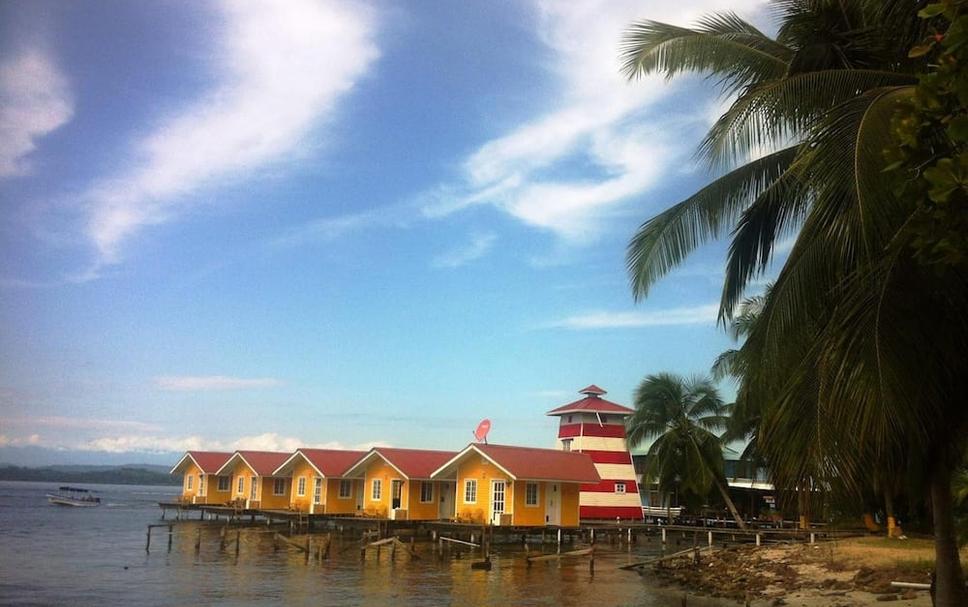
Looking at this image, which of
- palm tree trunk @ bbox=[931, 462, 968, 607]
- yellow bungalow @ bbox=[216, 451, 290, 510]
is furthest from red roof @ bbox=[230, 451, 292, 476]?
palm tree trunk @ bbox=[931, 462, 968, 607]

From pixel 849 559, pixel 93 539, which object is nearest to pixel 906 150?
pixel 849 559

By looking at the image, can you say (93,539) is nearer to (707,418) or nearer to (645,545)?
(645,545)

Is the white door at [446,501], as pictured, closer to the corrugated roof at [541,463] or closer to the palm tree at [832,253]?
the corrugated roof at [541,463]

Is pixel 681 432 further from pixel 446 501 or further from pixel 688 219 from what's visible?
pixel 688 219

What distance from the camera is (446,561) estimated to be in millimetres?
30797

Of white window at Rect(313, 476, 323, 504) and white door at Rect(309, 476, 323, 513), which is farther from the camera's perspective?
white window at Rect(313, 476, 323, 504)

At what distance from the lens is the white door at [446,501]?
1553 inches

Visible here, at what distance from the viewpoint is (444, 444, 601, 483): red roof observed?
34906mm

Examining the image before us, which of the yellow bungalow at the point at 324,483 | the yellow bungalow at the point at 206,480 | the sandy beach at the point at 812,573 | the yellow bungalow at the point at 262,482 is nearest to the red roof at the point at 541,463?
the sandy beach at the point at 812,573

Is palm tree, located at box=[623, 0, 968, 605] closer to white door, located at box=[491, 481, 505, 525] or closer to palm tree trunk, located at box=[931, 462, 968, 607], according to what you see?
palm tree trunk, located at box=[931, 462, 968, 607]

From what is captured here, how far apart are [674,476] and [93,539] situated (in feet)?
95.5

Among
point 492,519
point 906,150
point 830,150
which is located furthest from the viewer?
point 492,519

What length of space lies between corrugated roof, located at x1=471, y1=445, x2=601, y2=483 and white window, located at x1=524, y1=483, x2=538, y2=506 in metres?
0.83

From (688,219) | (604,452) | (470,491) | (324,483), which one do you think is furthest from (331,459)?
(688,219)
